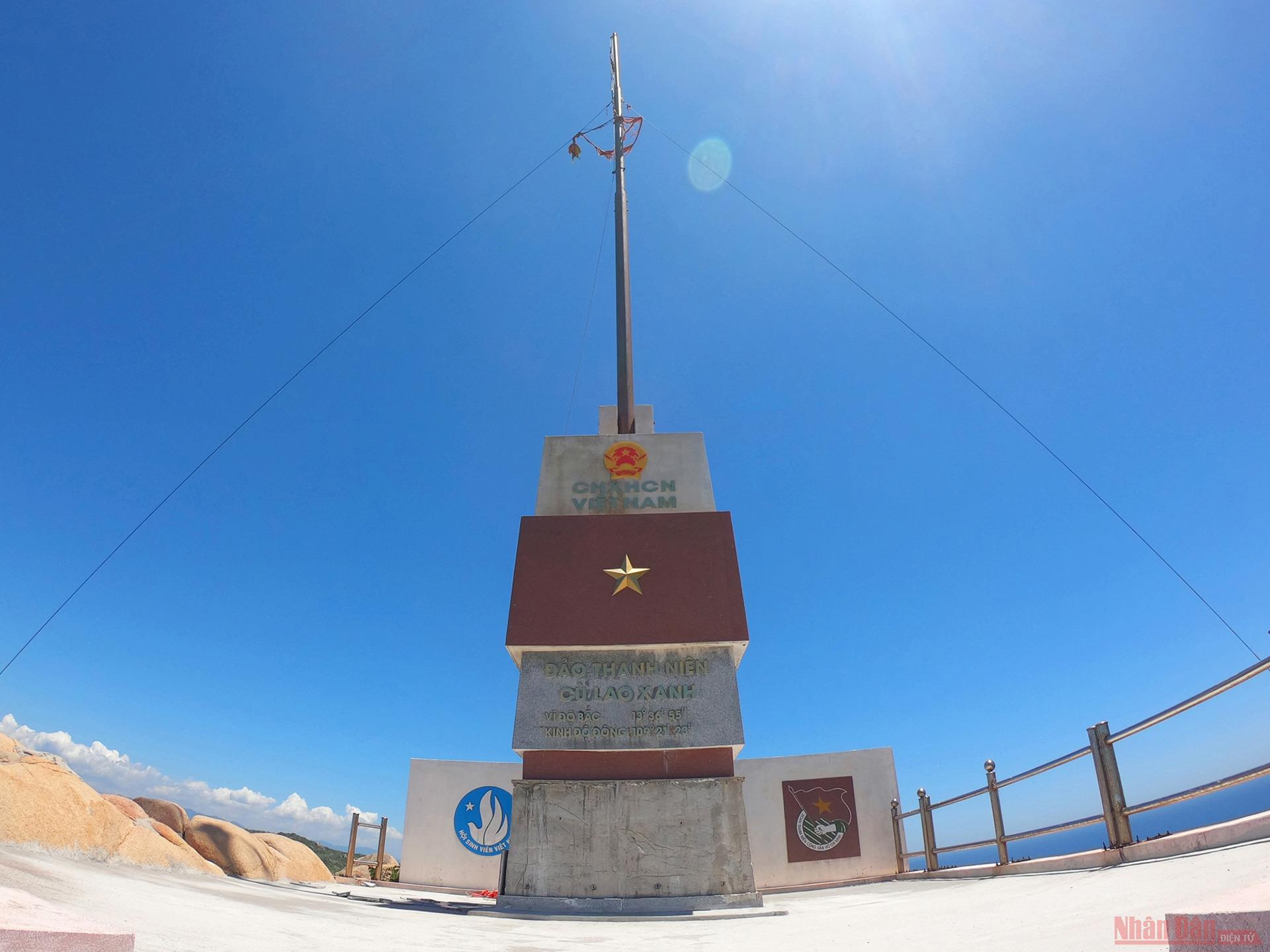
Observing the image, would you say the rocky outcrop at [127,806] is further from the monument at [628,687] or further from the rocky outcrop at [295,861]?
the monument at [628,687]

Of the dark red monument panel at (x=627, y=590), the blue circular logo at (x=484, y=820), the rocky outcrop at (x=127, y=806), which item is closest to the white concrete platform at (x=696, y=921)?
the dark red monument panel at (x=627, y=590)

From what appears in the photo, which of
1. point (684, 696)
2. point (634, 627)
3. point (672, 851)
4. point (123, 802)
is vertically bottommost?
point (672, 851)

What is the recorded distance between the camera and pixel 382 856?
16281 millimetres

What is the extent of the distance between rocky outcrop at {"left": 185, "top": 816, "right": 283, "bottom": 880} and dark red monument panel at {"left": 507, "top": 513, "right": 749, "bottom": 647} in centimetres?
684

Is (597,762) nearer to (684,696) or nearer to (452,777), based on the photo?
(684,696)

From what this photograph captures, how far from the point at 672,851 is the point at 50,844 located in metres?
6.31

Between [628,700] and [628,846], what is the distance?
179 centimetres

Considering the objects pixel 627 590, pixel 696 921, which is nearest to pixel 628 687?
pixel 627 590

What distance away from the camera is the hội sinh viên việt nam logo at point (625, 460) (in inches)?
460

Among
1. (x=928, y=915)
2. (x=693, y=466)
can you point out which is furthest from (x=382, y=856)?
(x=928, y=915)

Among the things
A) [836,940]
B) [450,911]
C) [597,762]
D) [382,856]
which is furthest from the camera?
[382,856]

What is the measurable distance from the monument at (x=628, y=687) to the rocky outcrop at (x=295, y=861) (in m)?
6.99

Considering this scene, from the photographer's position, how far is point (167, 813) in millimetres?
13078

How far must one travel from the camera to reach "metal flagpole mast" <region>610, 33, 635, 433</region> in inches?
511
